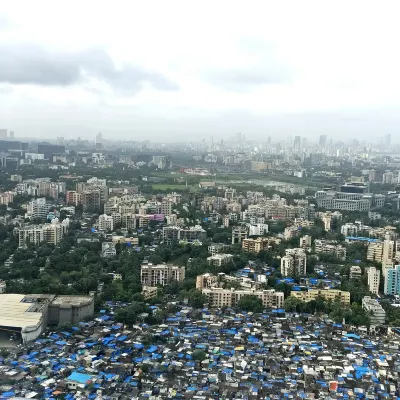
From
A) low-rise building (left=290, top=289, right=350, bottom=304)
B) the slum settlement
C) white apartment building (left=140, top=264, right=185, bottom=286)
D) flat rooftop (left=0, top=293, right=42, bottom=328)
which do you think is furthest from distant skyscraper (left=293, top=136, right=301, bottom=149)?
flat rooftop (left=0, top=293, right=42, bottom=328)

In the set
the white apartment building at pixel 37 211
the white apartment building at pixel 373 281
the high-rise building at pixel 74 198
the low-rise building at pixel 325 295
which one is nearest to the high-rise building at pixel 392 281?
the white apartment building at pixel 373 281

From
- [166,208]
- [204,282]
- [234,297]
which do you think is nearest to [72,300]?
[204,282]

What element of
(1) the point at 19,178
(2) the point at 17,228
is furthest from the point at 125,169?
(2) the point at 17,228

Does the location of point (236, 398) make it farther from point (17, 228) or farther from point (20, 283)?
point (17, 228)

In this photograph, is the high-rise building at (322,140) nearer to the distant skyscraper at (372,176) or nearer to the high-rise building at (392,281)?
the distant skyscraper at (372,176)

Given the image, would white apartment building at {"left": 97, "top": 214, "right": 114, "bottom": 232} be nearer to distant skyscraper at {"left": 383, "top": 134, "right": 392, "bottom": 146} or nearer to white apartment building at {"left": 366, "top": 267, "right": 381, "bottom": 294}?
white apartment building at {"left": 366, "top": 267, "right": 381, "bottom": 294}

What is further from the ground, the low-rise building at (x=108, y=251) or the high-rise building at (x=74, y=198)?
the high-rise building at (x=74, y=198)

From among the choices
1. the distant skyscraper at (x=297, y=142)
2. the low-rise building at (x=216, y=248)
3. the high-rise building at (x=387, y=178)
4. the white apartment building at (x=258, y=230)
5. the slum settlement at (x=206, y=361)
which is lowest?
the slum settlement at (x=206, y=361)

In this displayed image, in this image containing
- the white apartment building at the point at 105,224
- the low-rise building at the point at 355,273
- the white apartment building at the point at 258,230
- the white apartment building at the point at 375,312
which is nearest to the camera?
the white apartment building at the point at 375,312
